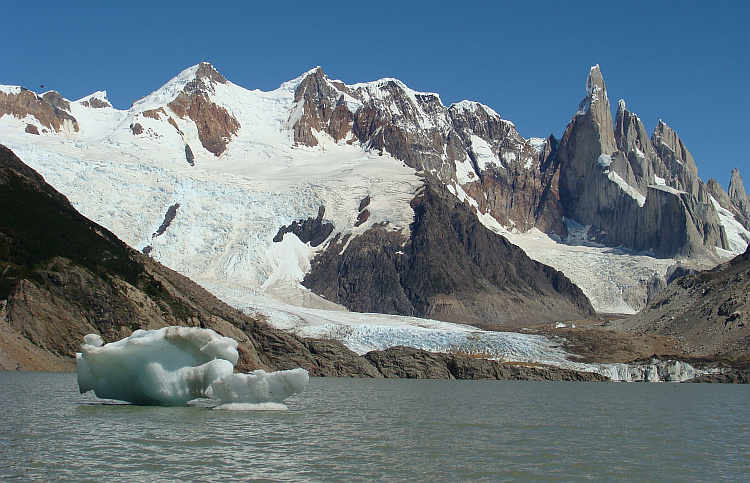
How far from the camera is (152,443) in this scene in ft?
74.3

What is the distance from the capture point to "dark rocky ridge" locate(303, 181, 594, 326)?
163 metres

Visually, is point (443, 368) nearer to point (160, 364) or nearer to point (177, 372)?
point (177, 372)

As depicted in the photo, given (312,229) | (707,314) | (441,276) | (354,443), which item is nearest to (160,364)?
(354,443)

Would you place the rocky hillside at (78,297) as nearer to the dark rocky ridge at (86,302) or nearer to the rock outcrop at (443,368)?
the dark rocky ridge at (86,302)

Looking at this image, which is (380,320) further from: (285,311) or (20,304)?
(20,304)

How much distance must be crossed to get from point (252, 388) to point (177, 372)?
3.11 meters

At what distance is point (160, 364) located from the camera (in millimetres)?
31281

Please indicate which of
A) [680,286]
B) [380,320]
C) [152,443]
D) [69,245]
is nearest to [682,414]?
[152,443]

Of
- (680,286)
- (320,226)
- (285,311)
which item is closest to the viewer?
(285,311)

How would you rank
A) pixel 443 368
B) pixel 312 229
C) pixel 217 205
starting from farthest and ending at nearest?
1. pixel 312 229
2. pixel 217 205
3. pixel 443 368

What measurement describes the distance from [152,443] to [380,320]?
94.0 m

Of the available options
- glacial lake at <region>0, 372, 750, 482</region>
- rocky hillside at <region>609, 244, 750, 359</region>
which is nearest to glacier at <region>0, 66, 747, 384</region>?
rocky hillside at <region>609, 244, 750, 359</region>

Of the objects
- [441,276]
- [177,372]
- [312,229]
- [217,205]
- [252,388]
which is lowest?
[252,388]

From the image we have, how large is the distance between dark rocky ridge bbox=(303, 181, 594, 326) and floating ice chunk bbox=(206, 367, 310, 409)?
124 m
